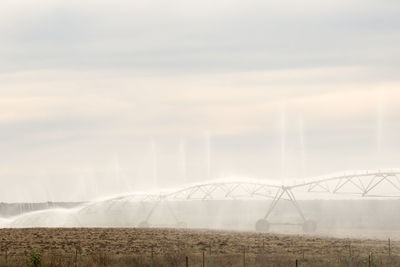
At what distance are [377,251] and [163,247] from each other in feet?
58.3

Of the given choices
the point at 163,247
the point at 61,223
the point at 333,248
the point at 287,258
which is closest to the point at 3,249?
the point at 163,247

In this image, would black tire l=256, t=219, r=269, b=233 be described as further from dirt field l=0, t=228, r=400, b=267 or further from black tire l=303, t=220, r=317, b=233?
dirt field l=0, t=228, r=400, b=267

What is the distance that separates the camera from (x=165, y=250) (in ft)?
196

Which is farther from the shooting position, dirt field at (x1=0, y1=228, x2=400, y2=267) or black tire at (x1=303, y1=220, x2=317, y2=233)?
black tire at (x1=303, y1=220, x2=317, y2=233)

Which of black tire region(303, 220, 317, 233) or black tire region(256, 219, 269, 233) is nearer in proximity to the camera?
black tire region(303, 220, 317, 233)

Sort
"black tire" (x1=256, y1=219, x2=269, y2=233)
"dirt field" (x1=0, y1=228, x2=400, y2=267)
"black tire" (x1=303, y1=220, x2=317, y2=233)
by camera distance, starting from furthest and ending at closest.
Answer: "black tire" (x1=256, y1=219, x2=269, y2=233) < "black tire" (x1=303, y1=220, x2=317, y2=233) < "dirt field" (x1=0, y1=228, x2=400, y2=267)

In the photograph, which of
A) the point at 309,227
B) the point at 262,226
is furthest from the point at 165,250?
the point at 262,226

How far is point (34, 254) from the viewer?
1582 inches

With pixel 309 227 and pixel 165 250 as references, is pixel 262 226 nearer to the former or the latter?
pixel 309 227

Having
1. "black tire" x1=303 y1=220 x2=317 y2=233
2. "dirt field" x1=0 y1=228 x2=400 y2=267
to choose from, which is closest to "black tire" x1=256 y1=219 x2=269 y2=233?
"black tire" x1=303 y1=220 x2=317 y2=233

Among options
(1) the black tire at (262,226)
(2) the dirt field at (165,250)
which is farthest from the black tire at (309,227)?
(2) the dirt field at (165,250)

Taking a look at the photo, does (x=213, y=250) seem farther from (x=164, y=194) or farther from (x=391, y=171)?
(x=164, y=194)

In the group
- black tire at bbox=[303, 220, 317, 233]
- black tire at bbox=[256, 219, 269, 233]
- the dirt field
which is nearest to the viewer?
the dirt field

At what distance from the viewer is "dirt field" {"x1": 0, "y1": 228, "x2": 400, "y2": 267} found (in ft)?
153
